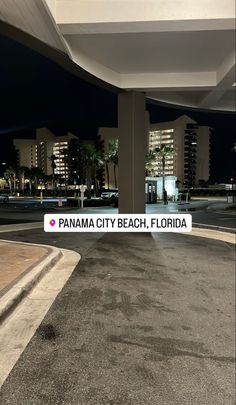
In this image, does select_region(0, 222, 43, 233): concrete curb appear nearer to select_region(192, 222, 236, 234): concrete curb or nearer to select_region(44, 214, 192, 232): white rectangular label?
select_region(192, 222, 236, 234): concrete curb

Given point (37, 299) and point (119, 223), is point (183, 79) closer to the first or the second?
point (119, 223)

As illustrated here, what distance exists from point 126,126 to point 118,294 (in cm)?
1188

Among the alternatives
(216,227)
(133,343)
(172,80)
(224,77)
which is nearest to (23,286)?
(133,343)

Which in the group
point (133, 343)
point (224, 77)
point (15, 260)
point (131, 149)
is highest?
point (224, 77)

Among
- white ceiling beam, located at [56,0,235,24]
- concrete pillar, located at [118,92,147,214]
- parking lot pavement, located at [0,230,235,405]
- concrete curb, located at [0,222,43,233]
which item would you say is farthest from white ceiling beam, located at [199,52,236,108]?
concrete curb, located at [0,222,43,233]

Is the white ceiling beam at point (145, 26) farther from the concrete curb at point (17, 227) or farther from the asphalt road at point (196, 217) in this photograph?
the asphalt road at point (196, 217)

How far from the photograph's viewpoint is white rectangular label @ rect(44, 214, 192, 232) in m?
8.00

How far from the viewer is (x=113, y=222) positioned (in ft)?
27.6

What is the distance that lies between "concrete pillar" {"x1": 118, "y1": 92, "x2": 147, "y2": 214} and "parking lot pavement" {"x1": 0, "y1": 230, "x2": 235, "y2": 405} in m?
8.97

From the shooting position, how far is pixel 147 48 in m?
13.6

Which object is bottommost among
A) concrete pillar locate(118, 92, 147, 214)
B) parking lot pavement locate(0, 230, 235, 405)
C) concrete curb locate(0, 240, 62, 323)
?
parking lot pavement locate(0, 230, 235, 405)

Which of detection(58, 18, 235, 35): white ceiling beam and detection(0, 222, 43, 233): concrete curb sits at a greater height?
detection(58, 18, 235, 35): white ceiling beam

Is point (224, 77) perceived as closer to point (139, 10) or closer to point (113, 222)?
point (139, 10)

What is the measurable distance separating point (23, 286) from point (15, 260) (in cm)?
262
